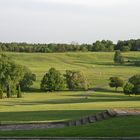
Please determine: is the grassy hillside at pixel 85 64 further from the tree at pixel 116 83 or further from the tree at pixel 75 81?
the tree at pixel 116 83

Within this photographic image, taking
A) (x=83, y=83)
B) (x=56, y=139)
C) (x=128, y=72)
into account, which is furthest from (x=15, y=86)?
(x=56, y=139)

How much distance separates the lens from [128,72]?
150m

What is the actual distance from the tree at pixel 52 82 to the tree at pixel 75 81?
416cm

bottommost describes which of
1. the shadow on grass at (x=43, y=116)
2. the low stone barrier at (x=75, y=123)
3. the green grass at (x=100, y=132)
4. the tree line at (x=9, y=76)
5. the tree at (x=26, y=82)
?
the tree at (x=26, y=82)

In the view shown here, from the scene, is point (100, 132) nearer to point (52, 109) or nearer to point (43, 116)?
point (43, 116)

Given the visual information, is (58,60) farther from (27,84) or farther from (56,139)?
(56,139)

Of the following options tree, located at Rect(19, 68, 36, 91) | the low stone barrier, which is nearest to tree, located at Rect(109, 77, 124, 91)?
tree, located at Rect(19, 68, 36, 91)

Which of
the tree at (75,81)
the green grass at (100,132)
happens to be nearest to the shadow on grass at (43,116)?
the green grass at (100,132)

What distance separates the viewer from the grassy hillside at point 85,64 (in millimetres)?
144062

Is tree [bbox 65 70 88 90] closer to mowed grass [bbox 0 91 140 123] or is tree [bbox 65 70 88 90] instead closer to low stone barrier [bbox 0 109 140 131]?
mowed grass [bbox 0 91 140 123]

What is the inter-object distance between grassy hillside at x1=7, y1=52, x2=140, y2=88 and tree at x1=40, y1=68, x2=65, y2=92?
11.3 metres

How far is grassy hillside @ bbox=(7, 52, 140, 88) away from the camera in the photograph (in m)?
144

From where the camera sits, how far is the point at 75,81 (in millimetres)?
121375

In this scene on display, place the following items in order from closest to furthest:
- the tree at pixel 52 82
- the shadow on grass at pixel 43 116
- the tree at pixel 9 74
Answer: the shadow on grass at pixel 43 116, the tree at pixel 9 74, the tree at pixel 52 82
